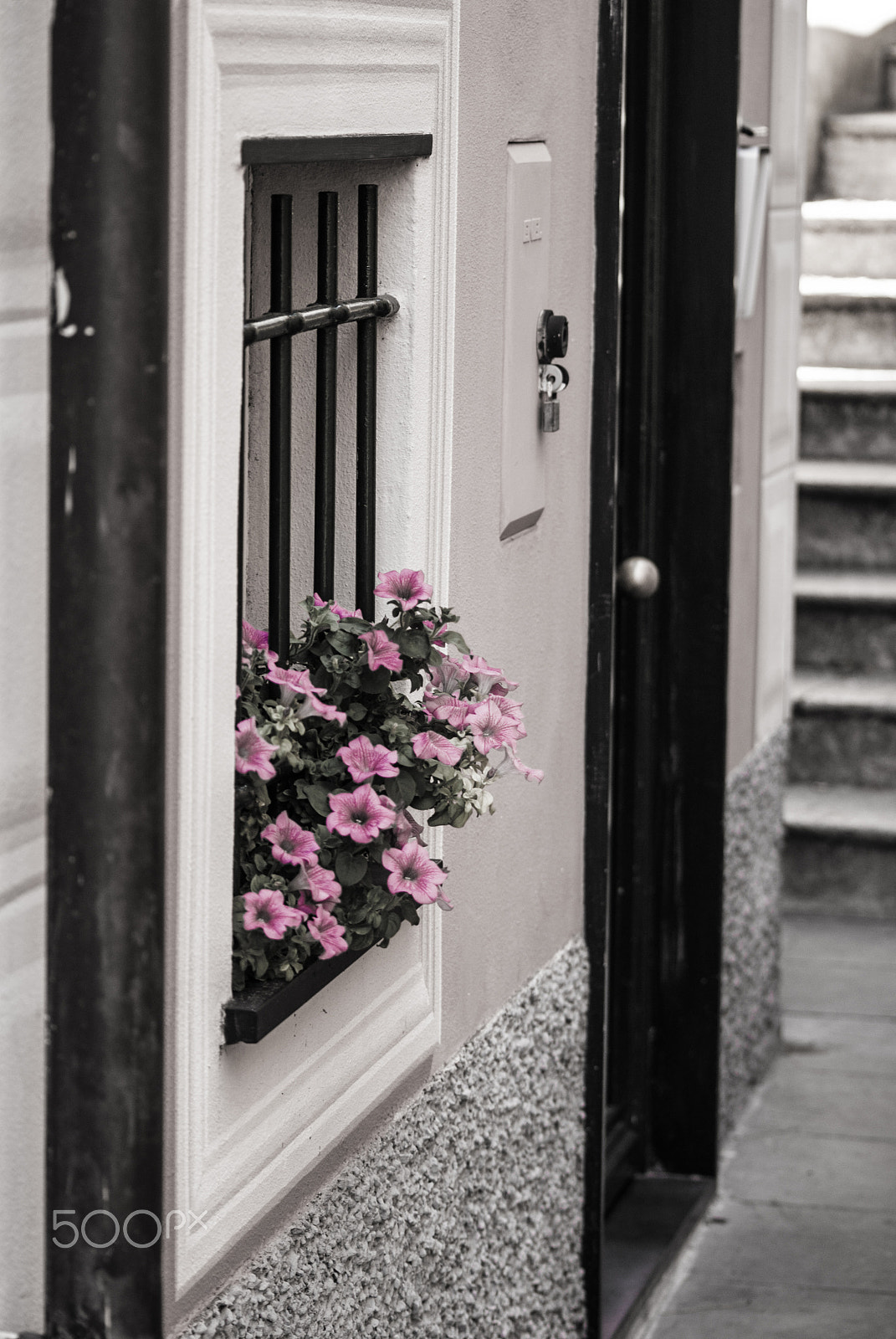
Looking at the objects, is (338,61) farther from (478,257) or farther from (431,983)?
(431,983)

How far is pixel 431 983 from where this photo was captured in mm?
2492

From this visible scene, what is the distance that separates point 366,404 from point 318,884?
597 millimetres

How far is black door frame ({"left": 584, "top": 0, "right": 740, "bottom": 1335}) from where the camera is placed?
387cm

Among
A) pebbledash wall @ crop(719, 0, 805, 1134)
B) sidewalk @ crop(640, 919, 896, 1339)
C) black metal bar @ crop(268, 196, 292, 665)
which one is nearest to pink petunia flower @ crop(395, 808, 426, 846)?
black metal bar @ crop(268, 196, 292, 665)

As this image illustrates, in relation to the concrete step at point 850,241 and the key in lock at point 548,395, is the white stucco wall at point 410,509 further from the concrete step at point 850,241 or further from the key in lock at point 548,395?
Answer: the concrete step at point 850,241

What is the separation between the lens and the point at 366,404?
2.28 metres

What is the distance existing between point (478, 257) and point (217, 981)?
3.41 ft

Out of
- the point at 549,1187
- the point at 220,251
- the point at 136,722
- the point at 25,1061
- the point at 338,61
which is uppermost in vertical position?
the point at 338,61

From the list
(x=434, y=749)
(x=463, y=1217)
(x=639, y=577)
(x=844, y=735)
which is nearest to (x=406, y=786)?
(x=434, y=749)

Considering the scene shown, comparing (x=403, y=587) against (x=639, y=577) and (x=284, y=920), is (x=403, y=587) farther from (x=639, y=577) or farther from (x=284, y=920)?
(x=639, y=577)

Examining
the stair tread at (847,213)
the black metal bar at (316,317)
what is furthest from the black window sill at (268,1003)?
the stair tread at (847,213)

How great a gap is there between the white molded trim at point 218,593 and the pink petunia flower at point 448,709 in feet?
0.96

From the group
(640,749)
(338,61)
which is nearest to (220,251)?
(338,61)

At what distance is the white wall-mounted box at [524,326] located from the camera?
2.64 meters
